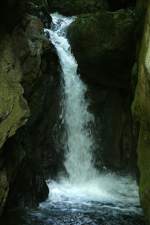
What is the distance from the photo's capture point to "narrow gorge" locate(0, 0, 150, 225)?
15602mm

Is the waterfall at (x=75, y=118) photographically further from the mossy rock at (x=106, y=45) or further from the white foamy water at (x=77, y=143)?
the mossy rock at (x=106, y=45)

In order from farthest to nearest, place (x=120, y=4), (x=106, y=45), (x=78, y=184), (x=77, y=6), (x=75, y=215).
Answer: (x=77, y=6)
(x=120, y=4)
(x=106, y=45)
(x=78, y=184)
(x=75, y=215)

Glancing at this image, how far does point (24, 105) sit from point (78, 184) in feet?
23.5

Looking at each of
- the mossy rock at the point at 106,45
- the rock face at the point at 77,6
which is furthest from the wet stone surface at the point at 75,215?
the rock face at the point at 77,6

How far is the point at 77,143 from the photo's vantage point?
22078 mm

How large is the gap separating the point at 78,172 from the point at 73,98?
3.41 metres

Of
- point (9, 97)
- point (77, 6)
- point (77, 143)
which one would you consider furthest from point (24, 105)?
point (77, 6)

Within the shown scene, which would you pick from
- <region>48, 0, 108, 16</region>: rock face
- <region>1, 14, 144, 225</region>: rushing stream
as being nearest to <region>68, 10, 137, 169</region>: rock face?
<region>1, 14, 144, 225</region>: rushing stream

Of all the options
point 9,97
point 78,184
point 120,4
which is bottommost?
point 78,184

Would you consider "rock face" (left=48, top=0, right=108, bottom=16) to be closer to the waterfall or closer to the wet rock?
the wet rock

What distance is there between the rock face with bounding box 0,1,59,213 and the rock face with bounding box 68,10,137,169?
156 centimetres

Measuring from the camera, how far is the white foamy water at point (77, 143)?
65.6 ft

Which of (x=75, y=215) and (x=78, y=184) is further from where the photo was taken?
(x=78, y=184)

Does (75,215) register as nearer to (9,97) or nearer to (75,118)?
(9,97)
